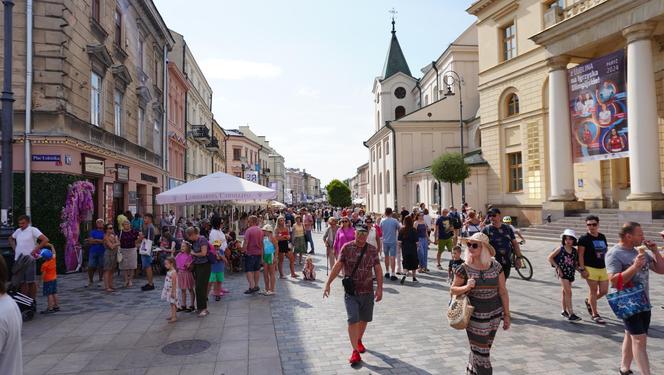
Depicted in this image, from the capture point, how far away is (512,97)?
84.0 ft

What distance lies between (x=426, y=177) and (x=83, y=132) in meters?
26.8

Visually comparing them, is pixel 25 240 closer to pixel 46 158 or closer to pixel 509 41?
pixel 46 158

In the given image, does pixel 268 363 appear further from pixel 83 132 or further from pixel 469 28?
pixel 469 28

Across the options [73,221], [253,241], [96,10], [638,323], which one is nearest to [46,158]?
[73,221]

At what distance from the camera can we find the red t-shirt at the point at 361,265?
17.1ft

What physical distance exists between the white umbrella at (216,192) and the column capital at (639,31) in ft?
47.5

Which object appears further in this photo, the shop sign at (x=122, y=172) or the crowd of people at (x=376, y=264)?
the shop sign at (x=122, y=172)

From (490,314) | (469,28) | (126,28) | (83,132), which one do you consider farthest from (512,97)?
(490,314)

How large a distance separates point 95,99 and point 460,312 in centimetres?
1526

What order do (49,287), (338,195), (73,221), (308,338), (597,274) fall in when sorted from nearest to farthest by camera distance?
1. (308,338)
2. (597,274)
3. (49,287)
4. (73,221)
5. (338,195)

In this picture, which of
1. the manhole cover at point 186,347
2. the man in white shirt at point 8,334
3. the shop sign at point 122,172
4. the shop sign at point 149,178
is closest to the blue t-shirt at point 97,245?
the manhole cover at point 186,347

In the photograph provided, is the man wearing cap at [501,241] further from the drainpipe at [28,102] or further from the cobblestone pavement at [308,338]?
the drainpipe at [28,102]

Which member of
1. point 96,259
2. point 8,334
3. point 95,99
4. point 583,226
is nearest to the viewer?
point 8,334

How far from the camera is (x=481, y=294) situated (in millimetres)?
3844
